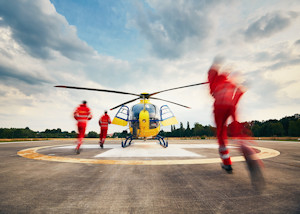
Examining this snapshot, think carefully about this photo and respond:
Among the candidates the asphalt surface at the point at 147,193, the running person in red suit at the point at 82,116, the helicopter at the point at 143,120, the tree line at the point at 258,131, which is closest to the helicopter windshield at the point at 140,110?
the helicopter at the point at 143,120

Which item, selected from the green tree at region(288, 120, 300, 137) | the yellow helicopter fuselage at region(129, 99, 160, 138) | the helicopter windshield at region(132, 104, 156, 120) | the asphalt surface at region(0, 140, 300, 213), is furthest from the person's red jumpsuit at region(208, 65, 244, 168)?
the green tree at region(288, 120, 300, 137)

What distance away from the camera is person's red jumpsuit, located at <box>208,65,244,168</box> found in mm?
3094

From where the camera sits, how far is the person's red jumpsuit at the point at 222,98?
3094mm

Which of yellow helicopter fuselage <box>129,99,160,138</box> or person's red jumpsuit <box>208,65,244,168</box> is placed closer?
person's red jumpsuit <box>208,65,244,168</box>

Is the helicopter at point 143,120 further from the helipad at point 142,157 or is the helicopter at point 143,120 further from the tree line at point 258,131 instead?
the tree line at point 258,131

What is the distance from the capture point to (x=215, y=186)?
293 centimetres

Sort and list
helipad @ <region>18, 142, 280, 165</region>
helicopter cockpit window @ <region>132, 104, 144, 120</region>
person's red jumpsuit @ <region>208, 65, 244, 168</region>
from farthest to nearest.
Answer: helicopter cockpit window @ <region>132, 104, 144, 120</region>
helipad @ <region>18, 142, 280, 165</region>
person's red jumpsuit @ <region>208, 65, 244, 168</region>

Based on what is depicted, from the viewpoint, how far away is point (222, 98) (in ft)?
10.2

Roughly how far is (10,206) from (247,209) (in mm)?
3338

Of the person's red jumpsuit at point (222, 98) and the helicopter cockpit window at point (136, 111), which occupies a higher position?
the helicopter cockpit window at point (136, 111)

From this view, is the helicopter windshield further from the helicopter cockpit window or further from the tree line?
the tree line

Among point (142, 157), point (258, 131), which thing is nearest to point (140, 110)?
point (142, 157)

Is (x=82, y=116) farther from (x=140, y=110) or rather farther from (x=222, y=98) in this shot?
(x=222, y=98)

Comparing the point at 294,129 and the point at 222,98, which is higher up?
the point at 294,129
